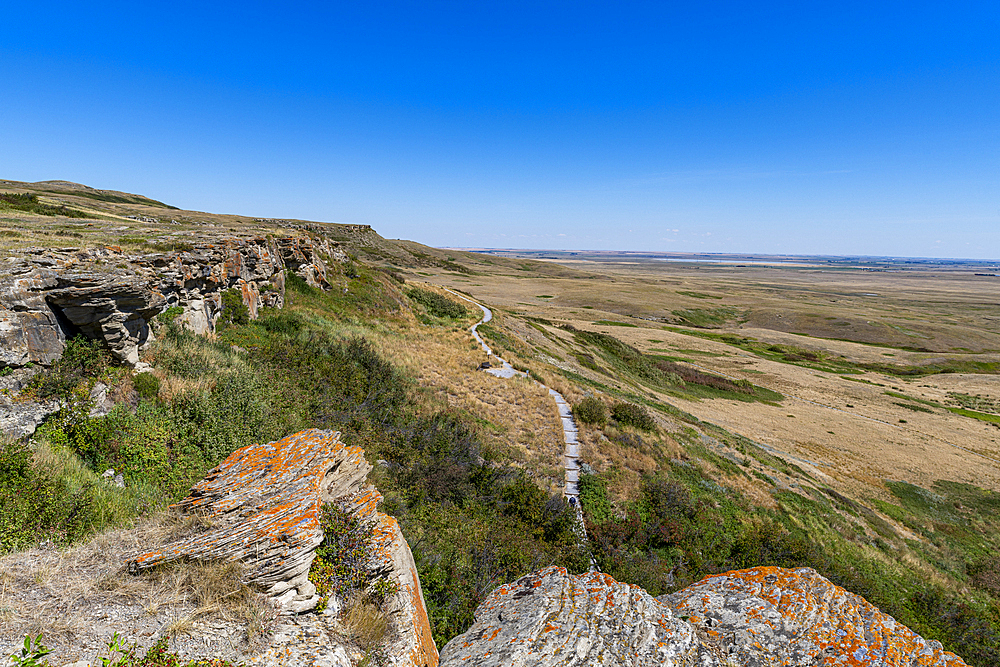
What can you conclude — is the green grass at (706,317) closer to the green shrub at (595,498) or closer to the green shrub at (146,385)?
the green shrub at (595,498)

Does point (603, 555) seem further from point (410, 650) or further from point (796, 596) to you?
point (410, 650)

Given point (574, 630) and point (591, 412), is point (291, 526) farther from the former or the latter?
point (591, 412)

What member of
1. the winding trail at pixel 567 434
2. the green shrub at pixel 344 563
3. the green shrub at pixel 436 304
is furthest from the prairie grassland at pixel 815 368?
the green shrub at pixel 344 563

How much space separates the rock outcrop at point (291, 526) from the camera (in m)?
4.89

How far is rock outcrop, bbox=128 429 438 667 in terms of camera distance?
192 inches

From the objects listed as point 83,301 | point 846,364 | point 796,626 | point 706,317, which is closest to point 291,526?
point 83,301

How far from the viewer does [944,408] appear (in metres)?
40.2

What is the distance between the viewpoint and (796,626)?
6387 millimetres

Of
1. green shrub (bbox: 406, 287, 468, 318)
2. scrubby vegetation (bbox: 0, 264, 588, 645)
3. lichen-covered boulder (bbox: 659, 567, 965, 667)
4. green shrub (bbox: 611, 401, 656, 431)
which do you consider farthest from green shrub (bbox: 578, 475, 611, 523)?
green shrub (bbox: 406, 287, 468, 318)

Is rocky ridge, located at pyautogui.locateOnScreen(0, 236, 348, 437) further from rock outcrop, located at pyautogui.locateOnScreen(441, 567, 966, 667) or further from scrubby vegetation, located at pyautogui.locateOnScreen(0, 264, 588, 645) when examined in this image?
rock outcrop, located at pyautogui.locateOnScreen(441, 567, 966, 667)

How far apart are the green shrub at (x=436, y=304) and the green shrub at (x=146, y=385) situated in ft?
91.6

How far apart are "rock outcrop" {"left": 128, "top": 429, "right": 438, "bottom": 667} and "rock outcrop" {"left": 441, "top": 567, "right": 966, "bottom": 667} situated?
1.02m

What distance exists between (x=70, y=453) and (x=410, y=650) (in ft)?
21.8

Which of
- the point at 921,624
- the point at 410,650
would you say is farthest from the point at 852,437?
the point at 410,650
